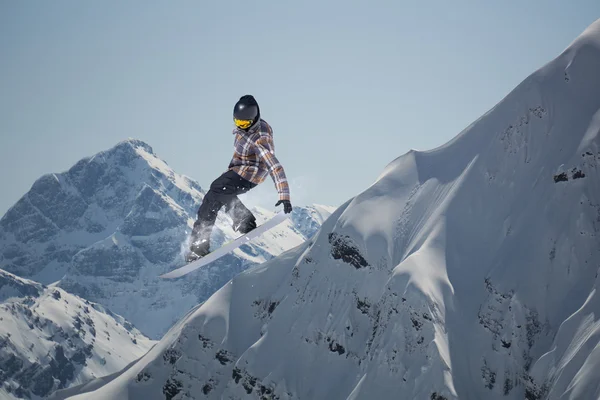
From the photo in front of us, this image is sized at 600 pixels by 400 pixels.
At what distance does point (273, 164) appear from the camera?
1747cm

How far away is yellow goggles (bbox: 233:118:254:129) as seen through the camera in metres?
16.6

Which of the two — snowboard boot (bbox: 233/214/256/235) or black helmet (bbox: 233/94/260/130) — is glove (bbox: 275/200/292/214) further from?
snowboard boot (bbox: 233/214/256/235)

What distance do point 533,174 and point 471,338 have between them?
4747 cm

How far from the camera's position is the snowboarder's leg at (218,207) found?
18906 mm

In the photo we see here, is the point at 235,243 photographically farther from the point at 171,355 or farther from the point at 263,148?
the point at 171,355

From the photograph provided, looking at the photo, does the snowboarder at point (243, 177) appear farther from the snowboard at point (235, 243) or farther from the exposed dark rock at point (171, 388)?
the exposed dark rock at point (171, 388)

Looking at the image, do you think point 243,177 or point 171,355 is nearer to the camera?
point 243,177

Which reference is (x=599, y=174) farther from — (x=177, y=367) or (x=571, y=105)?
(x=177, y=367)

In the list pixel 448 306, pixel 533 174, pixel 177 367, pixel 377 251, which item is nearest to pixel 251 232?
pixel 448 306

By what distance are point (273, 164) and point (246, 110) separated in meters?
1.80

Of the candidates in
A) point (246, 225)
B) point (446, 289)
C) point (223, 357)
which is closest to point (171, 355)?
point (223, 357)

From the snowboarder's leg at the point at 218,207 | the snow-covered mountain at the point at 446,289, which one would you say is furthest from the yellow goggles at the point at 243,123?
the snow-covered mountain at the point at 446,289

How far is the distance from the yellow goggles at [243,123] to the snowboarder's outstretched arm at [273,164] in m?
0.66

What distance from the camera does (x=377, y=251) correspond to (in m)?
165
